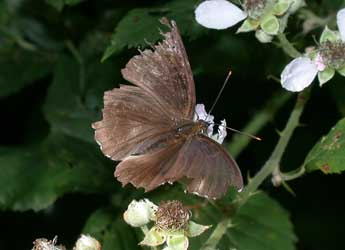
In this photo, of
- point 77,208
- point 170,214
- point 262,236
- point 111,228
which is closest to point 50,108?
point 77,208

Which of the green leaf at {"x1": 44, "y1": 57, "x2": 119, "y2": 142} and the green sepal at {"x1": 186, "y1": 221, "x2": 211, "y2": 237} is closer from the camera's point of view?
the green sepal at {"x1": 186, "y1": 221, "x2": 211, "y2": 237}

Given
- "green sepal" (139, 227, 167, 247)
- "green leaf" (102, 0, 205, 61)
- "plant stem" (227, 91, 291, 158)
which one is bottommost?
"plant stem" (227, 91, 291, 158)

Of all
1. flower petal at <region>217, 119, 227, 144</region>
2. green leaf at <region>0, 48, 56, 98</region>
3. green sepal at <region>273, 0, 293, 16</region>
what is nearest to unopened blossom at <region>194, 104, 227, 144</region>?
flower petal at <region>217, 119, 227, 144</region>

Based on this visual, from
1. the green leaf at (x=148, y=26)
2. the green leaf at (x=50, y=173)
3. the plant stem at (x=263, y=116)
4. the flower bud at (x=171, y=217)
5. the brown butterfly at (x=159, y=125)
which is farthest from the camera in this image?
the plant stem at (x=263, y=116)

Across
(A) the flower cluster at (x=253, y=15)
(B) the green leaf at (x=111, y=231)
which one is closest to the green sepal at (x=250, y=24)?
(A) the flower cluster at (x=253, y=15)

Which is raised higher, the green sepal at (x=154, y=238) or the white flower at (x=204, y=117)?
the white flower at (x=204, y=117)

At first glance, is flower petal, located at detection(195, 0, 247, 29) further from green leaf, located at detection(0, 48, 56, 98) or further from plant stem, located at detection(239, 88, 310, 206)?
green leaf, located at detection(0, 48, 56, 98)

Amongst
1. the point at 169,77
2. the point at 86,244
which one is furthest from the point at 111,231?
the point at 169,77

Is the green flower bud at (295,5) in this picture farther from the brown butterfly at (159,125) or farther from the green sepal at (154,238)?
the green sepal at (154,238)
